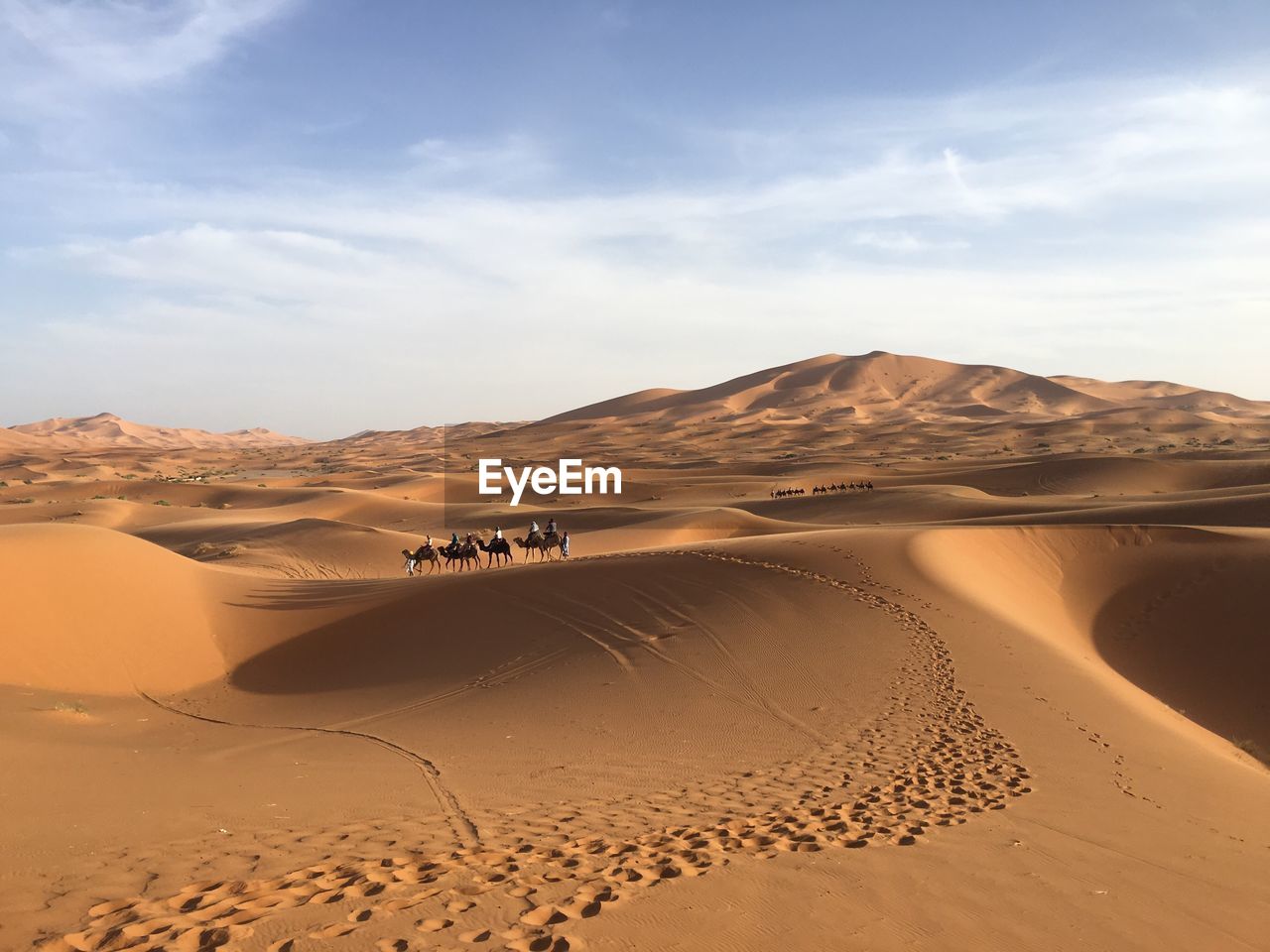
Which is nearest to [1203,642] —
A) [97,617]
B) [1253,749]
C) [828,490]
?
→ [1253,749]

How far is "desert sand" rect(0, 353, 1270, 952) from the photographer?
4859 millimetres

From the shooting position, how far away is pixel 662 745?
357 inches

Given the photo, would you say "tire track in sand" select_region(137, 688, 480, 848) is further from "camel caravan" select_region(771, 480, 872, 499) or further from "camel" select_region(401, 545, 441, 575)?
"camel caravan" select_region(771, 480, 872, 499)

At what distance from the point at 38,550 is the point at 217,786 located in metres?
10.1

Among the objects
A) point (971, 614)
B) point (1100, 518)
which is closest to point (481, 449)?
point (1100, 518)

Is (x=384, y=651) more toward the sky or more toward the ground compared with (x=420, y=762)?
more toward the ground

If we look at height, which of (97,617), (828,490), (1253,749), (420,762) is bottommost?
(1253,749)

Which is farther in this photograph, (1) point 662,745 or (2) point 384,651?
(2) point 384,651

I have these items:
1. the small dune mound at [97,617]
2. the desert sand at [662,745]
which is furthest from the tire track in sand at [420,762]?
the small dune mound at [97,617]

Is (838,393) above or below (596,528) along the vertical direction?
above

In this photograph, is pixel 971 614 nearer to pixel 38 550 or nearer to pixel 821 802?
pixel 821 802

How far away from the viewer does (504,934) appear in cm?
443

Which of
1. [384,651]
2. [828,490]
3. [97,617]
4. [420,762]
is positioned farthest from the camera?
[828,490]

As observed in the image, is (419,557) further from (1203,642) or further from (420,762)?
(1203,642)
